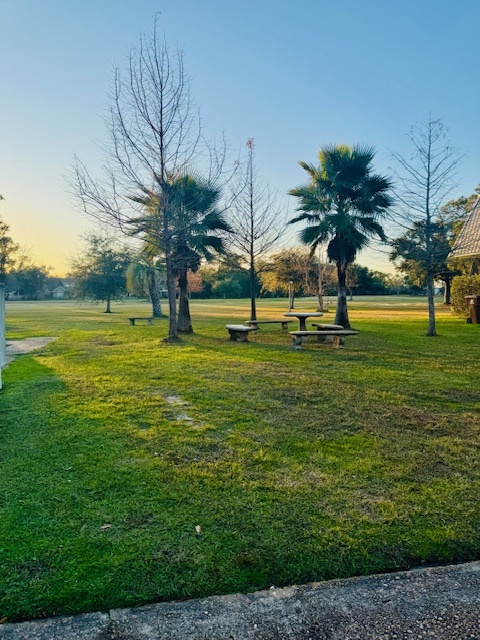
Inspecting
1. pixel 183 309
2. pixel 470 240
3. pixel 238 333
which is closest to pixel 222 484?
pixel 238 333

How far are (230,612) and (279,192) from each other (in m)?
18.0

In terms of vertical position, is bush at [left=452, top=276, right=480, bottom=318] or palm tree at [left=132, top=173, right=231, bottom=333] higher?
palm tree at [left=132, top=173, right=231, bottom=333]

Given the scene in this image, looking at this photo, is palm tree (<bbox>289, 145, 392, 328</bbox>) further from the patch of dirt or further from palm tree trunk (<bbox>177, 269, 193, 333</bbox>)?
the patch of dirt

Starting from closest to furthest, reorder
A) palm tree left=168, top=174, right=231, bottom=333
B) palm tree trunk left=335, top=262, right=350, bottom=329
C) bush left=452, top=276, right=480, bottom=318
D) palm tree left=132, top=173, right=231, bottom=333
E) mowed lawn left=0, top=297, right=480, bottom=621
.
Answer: mowed lawn left=0, top=297, right=480, bottom=621
palm tree left=132, top=173, right=231, bottom=333
palm tree left=168, top=174, right=231, bottom=333
palm tree trunk left=335, top=262, right=350, bottom=329
bush left=452, top=276, right=480, bottom=318

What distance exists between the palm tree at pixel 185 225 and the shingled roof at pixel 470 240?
816 centimetres

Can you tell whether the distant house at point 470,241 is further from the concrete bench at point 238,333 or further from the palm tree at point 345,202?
the concrete bench at point 238,333

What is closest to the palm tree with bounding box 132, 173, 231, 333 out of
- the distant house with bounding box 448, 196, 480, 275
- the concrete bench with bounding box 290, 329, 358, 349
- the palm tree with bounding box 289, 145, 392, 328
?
the palm tree with bounding box 289, 145, 392, 328

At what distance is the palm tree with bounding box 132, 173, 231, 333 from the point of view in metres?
12.2

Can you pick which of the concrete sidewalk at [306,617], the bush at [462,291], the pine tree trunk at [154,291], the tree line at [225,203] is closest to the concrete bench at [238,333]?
the tree line at [225,203]

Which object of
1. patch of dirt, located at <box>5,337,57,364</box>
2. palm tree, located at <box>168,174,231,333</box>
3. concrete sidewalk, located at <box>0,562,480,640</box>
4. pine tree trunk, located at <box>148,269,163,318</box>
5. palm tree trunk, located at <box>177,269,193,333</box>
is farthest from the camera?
pine tree trunk, located at <box>148,269,163,318</box>

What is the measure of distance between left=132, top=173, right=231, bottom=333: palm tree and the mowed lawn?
6.82 meters

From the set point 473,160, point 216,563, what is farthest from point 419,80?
point 216,563

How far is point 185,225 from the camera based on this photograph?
12406 millimetres

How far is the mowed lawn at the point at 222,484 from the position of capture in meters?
2.08
